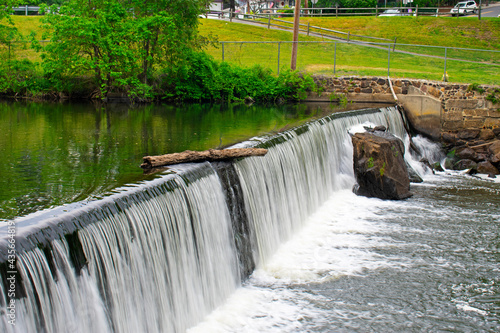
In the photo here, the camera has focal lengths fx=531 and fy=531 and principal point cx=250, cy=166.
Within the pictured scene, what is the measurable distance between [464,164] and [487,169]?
3.11ft

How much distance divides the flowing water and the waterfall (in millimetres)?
17

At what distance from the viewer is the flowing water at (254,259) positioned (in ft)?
18.4

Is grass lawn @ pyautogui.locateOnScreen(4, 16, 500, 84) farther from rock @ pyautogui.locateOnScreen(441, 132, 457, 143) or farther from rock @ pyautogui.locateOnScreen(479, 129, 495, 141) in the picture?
rock @ pyautogui.locateOnScreen(441, 132, 457, 143)

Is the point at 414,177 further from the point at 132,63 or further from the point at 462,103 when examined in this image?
the point at 132,63

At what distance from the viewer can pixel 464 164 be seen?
19.8m

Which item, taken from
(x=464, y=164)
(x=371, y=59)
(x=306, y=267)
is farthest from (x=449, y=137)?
(x=306, y=267)

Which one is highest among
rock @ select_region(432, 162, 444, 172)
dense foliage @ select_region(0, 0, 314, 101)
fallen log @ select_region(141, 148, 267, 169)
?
dense foliage @ select_region(0, 0, 314, 101)

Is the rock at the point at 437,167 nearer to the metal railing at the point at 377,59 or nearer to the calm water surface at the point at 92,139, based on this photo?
the calm water surface at the point at 92,139

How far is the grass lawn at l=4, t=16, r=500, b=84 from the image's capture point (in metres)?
27.0

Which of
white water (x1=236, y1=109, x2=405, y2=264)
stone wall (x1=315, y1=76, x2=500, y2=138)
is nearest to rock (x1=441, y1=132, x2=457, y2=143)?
stone wall (x1=315, y1=76, x2=500, y2=138)

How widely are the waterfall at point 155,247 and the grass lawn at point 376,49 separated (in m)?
16.6

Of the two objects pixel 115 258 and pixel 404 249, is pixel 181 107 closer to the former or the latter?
pixel 404 249

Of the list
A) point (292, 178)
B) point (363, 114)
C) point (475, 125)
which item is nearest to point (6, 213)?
point (292, 178)

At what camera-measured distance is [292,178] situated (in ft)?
40.9
